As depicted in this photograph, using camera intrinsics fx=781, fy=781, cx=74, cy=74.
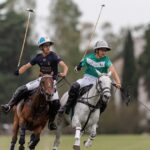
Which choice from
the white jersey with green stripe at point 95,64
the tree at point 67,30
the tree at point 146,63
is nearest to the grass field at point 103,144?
the white jersey with green stripe at point 95,64

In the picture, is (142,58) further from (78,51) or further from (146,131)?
(146,131)

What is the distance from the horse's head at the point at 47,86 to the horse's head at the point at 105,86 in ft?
3.75

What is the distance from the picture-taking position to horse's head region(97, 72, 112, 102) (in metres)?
18.0

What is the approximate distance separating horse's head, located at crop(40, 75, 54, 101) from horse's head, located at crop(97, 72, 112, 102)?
1.14 meters

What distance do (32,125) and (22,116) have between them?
1.26ft

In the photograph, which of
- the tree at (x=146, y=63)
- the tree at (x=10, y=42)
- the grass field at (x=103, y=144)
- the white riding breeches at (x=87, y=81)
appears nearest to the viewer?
the white riding breeches at (x=87, y=81)

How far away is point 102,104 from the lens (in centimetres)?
1912

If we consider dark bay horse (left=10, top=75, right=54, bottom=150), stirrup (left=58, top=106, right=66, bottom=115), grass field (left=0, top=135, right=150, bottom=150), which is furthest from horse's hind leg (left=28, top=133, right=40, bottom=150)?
grass field (left=0, top=135, right=150, bottom=150)

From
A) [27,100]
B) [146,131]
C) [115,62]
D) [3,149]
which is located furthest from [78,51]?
[27,100]

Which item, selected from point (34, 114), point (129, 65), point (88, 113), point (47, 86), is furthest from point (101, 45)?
point (129, 65)

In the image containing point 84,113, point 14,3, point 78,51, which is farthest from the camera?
point 14,3

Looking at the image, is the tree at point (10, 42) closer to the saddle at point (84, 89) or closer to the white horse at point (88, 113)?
the saddle at point (84, 89)

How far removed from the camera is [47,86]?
Answer: 18.2m

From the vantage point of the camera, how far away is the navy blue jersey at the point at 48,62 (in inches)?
758
